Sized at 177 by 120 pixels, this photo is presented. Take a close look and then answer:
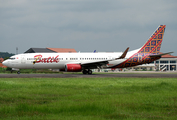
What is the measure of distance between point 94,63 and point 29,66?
11242 millimetres

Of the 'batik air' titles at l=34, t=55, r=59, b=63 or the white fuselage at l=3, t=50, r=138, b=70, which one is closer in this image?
the 'batik air' titles at l=34, t=55, r=59, b=63

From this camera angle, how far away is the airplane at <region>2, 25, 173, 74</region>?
130 ft

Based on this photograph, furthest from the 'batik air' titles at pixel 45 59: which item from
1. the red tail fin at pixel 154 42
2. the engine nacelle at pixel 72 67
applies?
the red tail fin at pixel 154 42

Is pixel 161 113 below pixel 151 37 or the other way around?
below

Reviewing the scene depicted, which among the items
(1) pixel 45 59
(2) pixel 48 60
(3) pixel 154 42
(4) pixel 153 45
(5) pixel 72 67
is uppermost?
(3) pixel 154 42

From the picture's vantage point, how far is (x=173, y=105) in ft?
33.3

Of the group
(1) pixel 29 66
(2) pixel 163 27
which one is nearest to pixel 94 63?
(1) pixel 29 66

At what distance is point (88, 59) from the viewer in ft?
138

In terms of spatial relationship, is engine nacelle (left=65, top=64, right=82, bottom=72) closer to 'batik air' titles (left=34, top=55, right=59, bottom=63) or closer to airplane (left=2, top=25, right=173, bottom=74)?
airplane (left=2, top=25, right=173, bottom=74)

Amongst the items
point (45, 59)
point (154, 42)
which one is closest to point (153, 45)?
point (154, 42)

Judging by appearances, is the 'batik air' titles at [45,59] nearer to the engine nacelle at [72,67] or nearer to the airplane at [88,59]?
the airplane at [88,59]

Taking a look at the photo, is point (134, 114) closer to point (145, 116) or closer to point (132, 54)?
point (145, 116)

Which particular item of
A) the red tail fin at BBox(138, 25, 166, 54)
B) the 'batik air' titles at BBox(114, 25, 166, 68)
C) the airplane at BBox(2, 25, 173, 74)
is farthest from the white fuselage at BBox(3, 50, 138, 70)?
the red tail fin at BBox(138, 25, 166, 54)

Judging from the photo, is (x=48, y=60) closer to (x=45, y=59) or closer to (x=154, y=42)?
(x=45, y=59)
